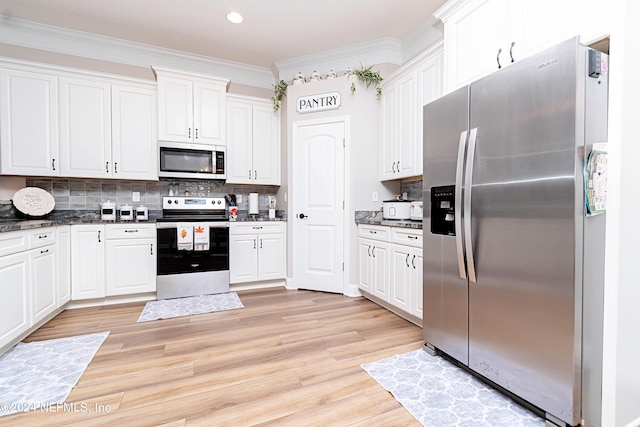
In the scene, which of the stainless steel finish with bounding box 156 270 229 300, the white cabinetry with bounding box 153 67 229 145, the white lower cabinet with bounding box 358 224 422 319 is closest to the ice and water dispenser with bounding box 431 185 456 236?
the white lower cabinet with bounding box 358 224 422 319

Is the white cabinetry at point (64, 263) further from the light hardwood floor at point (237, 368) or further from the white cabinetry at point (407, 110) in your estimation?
the white cabinetry at point (407, 110)

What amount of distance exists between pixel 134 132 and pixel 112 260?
1.51 metres

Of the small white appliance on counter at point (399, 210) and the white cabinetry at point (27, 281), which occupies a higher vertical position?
the small white appliance on counter at point (399, 210)

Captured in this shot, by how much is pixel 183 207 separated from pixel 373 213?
2435 millimetres

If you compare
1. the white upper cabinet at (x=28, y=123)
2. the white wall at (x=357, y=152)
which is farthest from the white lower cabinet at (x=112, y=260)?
the white wall at (x=357, y=152)

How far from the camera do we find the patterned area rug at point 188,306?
9.86ft

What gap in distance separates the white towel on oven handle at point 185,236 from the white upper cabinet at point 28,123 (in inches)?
56.4

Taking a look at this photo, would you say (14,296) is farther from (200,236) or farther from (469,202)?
(469,202)

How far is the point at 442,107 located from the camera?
80.4 inches

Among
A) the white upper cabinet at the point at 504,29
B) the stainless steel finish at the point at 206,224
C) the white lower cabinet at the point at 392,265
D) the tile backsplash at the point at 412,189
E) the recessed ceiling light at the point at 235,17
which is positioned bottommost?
the white lower cabinet at the point at 392,265

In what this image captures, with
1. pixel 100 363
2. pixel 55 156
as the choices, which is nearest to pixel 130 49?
pixel 55 156

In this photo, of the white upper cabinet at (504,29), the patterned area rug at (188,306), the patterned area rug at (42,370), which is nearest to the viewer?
the white upper cabinet at (504,29)

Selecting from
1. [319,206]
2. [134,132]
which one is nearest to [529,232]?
[319,206]

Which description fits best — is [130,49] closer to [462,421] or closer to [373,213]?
[373,213]
